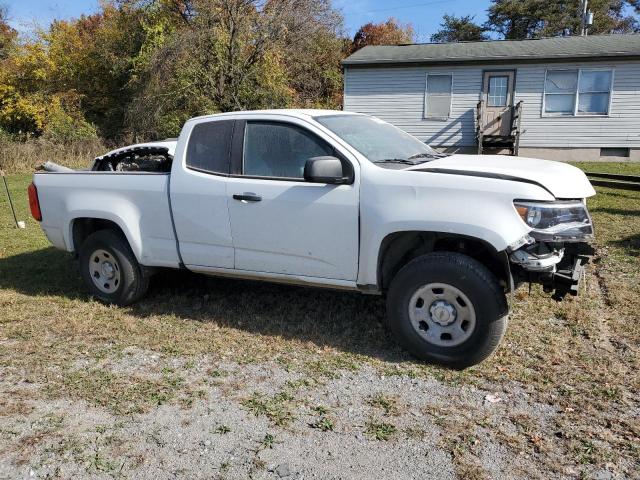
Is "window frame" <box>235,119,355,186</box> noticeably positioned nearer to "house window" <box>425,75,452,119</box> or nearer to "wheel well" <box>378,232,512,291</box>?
"wheel well" <box>378,232,512,291</box>

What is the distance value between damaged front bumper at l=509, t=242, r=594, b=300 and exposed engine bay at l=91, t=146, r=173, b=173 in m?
3.78

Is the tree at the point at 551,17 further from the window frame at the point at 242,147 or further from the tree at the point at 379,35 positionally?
the window frame at the point at 242,147

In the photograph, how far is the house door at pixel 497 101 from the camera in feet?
59.0

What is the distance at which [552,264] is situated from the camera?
360 centimetres

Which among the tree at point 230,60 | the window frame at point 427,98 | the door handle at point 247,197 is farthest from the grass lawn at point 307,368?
the tree at point 230,60

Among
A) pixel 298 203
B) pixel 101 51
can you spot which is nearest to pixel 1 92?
pixel 101 51

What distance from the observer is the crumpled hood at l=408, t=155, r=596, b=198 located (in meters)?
3.66

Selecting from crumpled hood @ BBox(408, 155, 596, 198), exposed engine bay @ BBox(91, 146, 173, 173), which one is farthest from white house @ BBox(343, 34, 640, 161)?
crumpled hood @ BBox(408, 155, 596, 198)

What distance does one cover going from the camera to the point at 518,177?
3.64 meters

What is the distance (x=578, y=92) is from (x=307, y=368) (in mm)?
16867

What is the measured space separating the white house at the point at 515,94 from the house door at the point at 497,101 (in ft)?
0.11

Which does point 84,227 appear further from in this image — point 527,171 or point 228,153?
point 527,171

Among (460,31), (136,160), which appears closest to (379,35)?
(460,31)

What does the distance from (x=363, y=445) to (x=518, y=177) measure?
1971 millimetres
